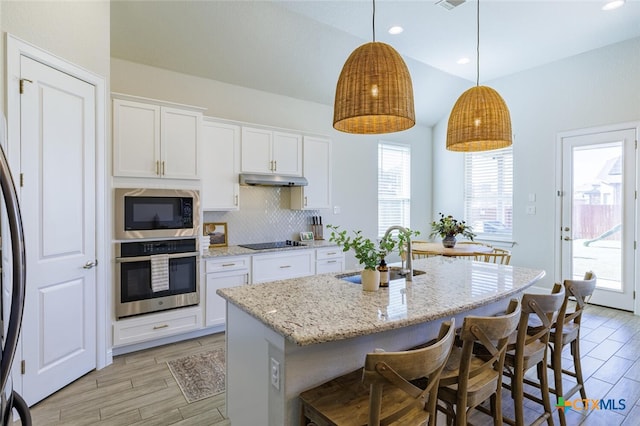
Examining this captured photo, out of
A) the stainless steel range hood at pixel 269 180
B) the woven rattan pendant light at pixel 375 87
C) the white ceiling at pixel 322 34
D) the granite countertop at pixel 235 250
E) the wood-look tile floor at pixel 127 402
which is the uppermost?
the white ceiling at pixel 322 34

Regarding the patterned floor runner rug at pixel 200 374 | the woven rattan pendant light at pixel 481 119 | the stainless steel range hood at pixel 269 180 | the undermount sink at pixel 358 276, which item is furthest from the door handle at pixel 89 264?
the woven rattan pendant light at pixel 481 119

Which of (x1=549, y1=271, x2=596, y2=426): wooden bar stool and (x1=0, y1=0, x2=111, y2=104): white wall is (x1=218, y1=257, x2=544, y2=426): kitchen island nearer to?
(x1=549, y1=271, x2=596, y2=426): wooden bar stool

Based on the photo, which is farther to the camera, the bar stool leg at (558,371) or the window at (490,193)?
the window at (490,193)

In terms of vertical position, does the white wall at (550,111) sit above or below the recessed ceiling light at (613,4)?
below

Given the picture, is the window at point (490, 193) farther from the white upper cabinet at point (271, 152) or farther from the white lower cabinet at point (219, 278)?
the white lower cabinet at point (219, 278)

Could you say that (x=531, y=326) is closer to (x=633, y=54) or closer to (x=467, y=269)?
(x=467, y=269)

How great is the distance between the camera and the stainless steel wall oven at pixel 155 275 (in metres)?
3.04

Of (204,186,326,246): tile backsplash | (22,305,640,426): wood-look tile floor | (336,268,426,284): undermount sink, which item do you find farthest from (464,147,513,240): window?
(336,268,426,284): undermount sink

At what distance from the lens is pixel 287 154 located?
14.3 feet

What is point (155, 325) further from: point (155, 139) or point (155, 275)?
point (155, 139)

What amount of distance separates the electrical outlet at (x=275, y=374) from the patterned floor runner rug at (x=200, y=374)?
4.24 feet

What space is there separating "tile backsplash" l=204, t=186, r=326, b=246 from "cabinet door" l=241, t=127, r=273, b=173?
0.42 meters

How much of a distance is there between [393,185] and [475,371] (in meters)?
4.81

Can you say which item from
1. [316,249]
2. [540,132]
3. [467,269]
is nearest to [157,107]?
[316,249]
